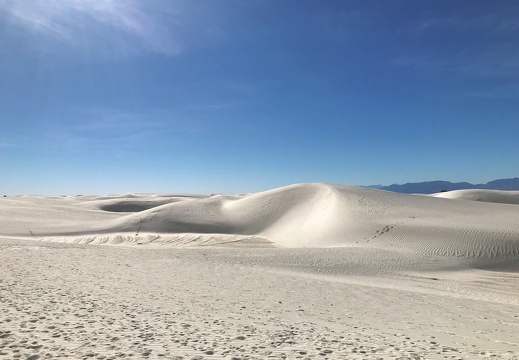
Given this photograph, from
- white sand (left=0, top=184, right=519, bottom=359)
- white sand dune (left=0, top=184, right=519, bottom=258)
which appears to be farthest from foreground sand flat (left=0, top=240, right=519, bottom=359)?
white sand dune (left=0, top=184, right=519, bottom=258)

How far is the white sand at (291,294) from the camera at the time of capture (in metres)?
6.27

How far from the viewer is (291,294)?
442 inches

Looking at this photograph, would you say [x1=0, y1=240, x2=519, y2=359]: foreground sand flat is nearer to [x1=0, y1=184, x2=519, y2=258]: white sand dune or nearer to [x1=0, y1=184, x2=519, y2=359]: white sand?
[x1=0, y1=184, x2=519, y2=359]: white sand

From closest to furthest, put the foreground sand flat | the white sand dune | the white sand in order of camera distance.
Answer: the foreground sand flat < the white sand < the white sand dune

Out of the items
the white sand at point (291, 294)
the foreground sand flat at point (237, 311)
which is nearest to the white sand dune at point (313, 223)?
the white sand at point (291, 294)

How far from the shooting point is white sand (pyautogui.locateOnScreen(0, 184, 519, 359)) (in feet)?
20.6

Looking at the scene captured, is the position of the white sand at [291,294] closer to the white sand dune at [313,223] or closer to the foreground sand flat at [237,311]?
the foreground sand flat at [237,311]

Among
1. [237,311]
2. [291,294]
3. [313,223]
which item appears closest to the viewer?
[237,311]

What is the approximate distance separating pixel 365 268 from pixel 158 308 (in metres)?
11.4

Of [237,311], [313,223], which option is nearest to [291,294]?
[237,311]

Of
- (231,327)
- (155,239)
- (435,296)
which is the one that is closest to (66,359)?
(231,327)

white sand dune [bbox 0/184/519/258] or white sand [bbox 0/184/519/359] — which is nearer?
white sand [bbox 0/184/519/359]

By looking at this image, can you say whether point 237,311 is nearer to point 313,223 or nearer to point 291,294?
point 291,294

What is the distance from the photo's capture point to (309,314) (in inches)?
353
